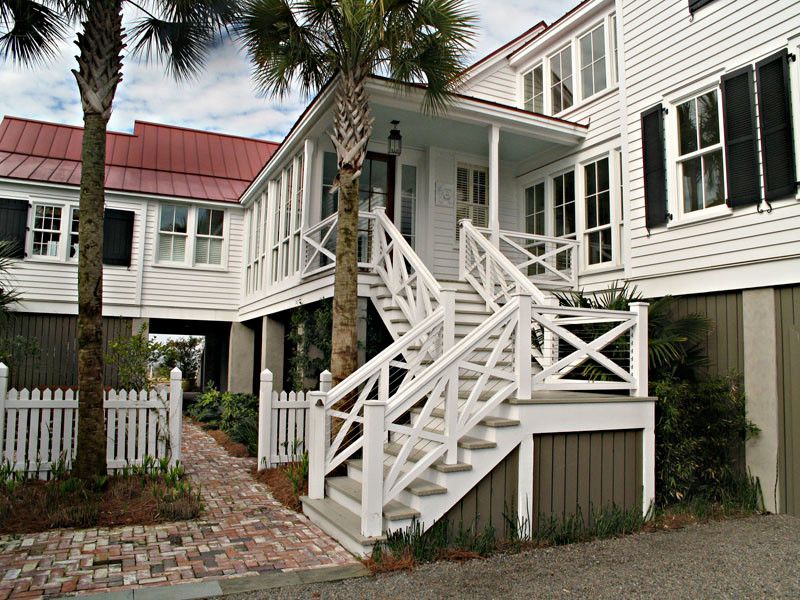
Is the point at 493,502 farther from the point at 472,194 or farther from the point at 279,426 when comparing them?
the point at 472,194

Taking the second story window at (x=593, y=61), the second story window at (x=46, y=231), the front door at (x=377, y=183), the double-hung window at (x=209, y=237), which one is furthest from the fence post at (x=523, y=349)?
the second story window at (x=46, y=231)

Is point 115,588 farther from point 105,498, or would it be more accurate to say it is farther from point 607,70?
point 607,70

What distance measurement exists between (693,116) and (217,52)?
626cm

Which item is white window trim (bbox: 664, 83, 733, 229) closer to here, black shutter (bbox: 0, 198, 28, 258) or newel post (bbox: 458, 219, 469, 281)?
newel post (bbox: 458, 219, 469, 281)

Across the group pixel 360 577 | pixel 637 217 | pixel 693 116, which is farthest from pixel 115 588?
pixel 693 116

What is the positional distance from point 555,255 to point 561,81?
11.4ft

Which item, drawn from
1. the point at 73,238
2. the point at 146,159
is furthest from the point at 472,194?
the point at 146,159

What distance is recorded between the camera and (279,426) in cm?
820

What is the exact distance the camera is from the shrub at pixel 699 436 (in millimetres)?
6188

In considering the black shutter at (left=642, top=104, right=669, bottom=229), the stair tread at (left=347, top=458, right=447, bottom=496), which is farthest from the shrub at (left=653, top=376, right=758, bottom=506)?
the stair tread at (left=347, top=458, right=447, bottom=496)

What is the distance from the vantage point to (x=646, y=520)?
5.81m

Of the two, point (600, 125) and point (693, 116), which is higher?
point (600, 125)

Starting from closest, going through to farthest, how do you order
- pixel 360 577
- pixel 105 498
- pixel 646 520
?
pixel 360 577, pixel 646 520, pixel 105 498

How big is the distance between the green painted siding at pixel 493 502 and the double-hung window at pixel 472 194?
6.72m
